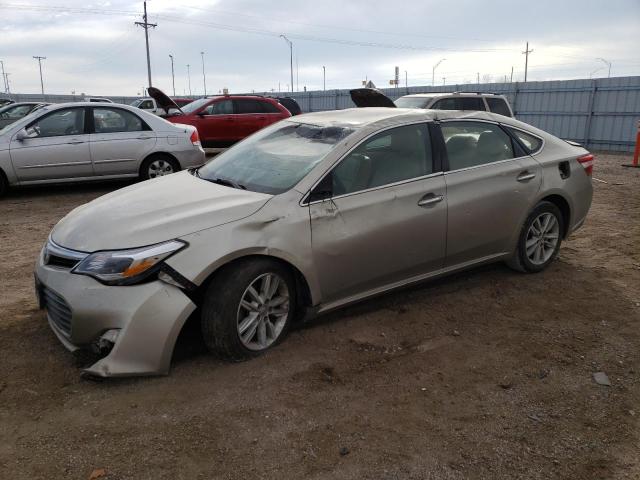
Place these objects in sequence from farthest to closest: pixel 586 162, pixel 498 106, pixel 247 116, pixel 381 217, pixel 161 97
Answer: pixel 247 116 → pixel 161 97 → pixel 498 106 → pixel 586 162 → pixel 381 217

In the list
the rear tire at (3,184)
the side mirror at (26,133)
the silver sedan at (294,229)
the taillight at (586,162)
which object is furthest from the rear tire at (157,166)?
the taillight at (586,162)

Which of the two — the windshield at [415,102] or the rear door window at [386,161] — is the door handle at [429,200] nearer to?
the rear door window at [386,161]

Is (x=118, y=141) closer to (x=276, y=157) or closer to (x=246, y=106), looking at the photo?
(x=276, y=157)

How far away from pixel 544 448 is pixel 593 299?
2321mm

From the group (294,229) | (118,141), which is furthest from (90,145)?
(294,229)

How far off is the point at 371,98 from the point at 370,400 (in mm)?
4010

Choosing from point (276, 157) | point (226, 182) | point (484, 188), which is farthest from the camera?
point (484, 188)

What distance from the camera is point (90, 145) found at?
8.80 m

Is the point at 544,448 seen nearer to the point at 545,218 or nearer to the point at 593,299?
the point at 593,299

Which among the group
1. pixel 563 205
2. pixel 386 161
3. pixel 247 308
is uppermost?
pixel 386 161

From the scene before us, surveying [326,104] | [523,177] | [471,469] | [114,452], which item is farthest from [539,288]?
[326,104]

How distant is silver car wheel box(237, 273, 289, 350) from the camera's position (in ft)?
11.3

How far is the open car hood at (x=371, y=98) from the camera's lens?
6.03 metres

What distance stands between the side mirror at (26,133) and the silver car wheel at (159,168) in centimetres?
179
